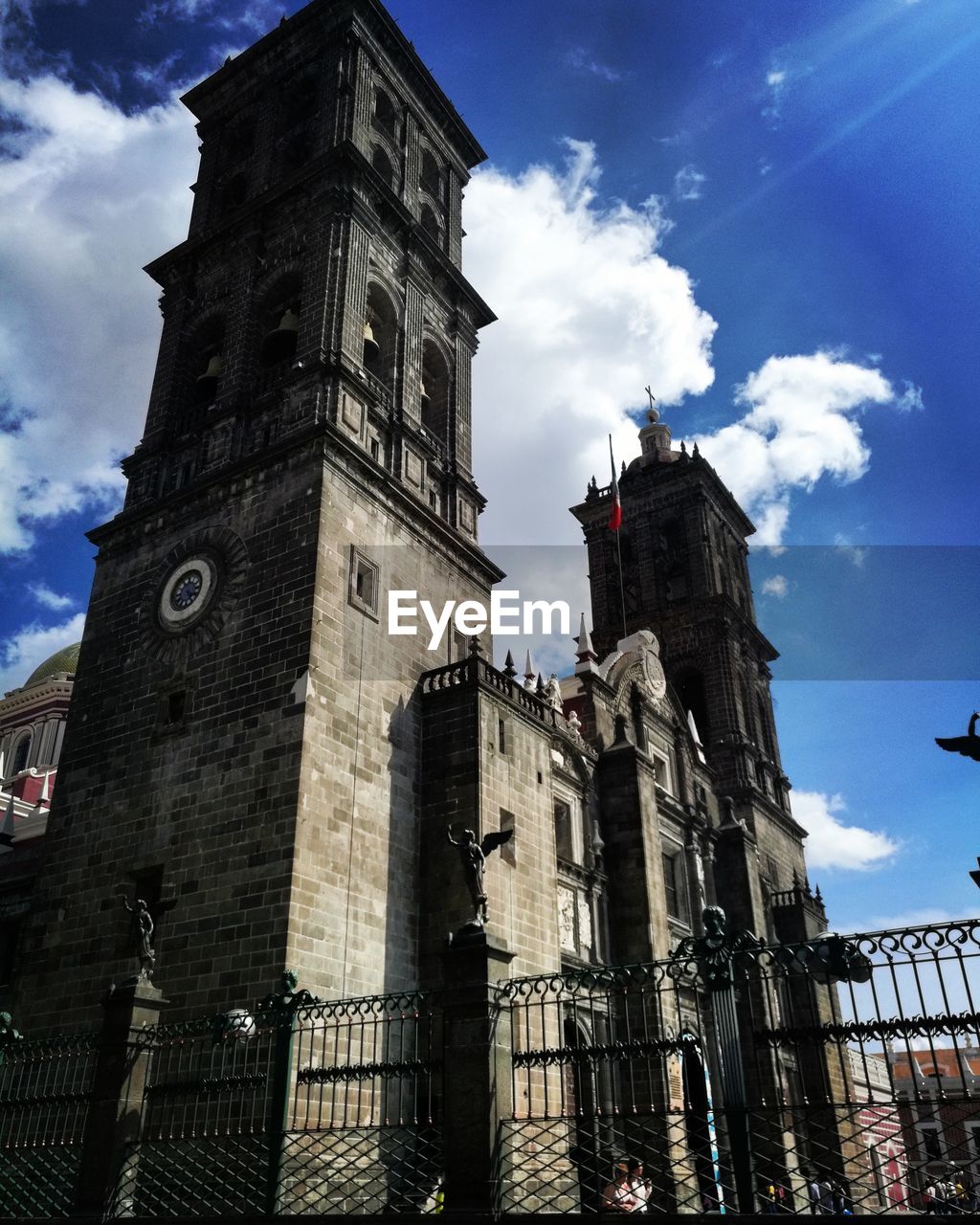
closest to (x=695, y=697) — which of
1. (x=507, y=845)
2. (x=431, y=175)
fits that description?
(x=431, y=175)

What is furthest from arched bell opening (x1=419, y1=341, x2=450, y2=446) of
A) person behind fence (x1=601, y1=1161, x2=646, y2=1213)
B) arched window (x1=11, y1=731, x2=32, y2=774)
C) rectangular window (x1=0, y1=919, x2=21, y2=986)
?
arched window (x1=11, y1=731, x2=32, y2=774)

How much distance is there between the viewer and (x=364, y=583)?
67.7 ft

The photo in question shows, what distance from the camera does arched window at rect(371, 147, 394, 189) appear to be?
2728cm

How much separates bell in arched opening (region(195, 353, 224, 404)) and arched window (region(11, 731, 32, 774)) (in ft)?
89.5

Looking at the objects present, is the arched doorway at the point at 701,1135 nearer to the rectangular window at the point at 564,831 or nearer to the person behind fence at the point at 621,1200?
the person behind fence at the point at 621,1200

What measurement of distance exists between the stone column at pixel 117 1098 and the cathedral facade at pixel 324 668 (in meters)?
4.02

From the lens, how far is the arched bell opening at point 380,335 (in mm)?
24766

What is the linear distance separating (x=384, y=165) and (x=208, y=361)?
285 inches

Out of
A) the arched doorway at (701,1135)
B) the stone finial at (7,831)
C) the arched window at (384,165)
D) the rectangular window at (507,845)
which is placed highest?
the arched window at (384,165)

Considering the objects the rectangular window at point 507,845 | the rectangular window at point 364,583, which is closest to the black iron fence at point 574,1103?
the rectangular window at point 507,845

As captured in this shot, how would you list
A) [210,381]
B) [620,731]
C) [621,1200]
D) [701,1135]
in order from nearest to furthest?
[701,1135] < [621,1200] < [210,381] < [620,731]

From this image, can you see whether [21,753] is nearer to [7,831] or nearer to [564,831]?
[7,831]

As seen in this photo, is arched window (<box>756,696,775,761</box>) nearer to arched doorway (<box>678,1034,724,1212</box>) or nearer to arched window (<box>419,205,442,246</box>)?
arched window (<box>419,205,442,246</box>)

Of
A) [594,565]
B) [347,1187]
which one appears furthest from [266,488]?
[594,565]
